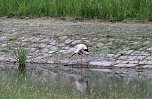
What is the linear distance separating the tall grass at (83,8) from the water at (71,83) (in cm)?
451

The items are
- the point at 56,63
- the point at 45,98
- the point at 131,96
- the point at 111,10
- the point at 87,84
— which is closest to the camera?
the point at 45,98

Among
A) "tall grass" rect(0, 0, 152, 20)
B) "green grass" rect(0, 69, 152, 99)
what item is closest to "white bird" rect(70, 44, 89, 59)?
"green grass" rect(0, 69, 152, 99)

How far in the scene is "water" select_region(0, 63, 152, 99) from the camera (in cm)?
1029

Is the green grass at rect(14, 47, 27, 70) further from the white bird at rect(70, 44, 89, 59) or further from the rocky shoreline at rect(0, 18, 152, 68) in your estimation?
the white bird at rect(70, 44, 89, 59)

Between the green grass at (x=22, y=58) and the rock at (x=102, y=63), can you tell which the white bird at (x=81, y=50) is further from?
the green grass at (x=22, y=58)

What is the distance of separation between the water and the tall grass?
4.51 meters

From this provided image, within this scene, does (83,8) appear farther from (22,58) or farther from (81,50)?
(22,58)

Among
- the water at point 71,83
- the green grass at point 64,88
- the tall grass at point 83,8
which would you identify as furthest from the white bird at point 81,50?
the tall grass at point 83,8

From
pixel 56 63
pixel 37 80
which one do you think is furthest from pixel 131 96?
pixel 56 63

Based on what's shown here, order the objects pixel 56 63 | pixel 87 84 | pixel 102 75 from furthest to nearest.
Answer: pixel 56 63
pixel 102 75
pixel 87 84

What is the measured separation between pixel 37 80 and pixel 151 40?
460cm

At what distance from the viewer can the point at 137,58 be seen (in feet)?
48.7

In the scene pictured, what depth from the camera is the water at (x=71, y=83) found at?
33.8ft

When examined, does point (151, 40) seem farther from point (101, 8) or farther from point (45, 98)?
point (45, 98)
